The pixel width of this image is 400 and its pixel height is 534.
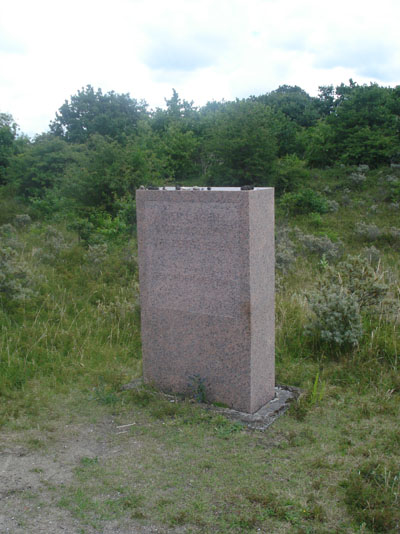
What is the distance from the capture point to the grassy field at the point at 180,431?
331 cm

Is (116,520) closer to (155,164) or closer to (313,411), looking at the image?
(313,411)

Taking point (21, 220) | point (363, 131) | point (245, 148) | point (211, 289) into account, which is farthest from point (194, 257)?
point (363, 131)

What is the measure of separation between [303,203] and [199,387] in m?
12.6

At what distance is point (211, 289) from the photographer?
4.61 m

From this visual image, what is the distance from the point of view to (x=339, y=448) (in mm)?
4027

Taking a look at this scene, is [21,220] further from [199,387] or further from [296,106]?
[296,106]

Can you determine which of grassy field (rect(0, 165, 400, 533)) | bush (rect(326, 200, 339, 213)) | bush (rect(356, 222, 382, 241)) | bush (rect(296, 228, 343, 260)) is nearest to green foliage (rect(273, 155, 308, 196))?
bush (rect(326, 200, 339, 213))

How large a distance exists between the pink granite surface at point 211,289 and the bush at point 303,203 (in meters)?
12.1

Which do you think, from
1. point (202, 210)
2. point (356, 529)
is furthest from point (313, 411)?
point (202, 210)

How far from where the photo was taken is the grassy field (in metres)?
3.31

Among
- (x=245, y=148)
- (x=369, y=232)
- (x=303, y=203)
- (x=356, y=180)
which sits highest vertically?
(x=245, y=148)

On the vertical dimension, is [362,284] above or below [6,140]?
below

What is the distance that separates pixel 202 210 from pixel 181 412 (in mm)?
1670

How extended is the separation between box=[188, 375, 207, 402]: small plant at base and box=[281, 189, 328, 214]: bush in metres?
12.2
